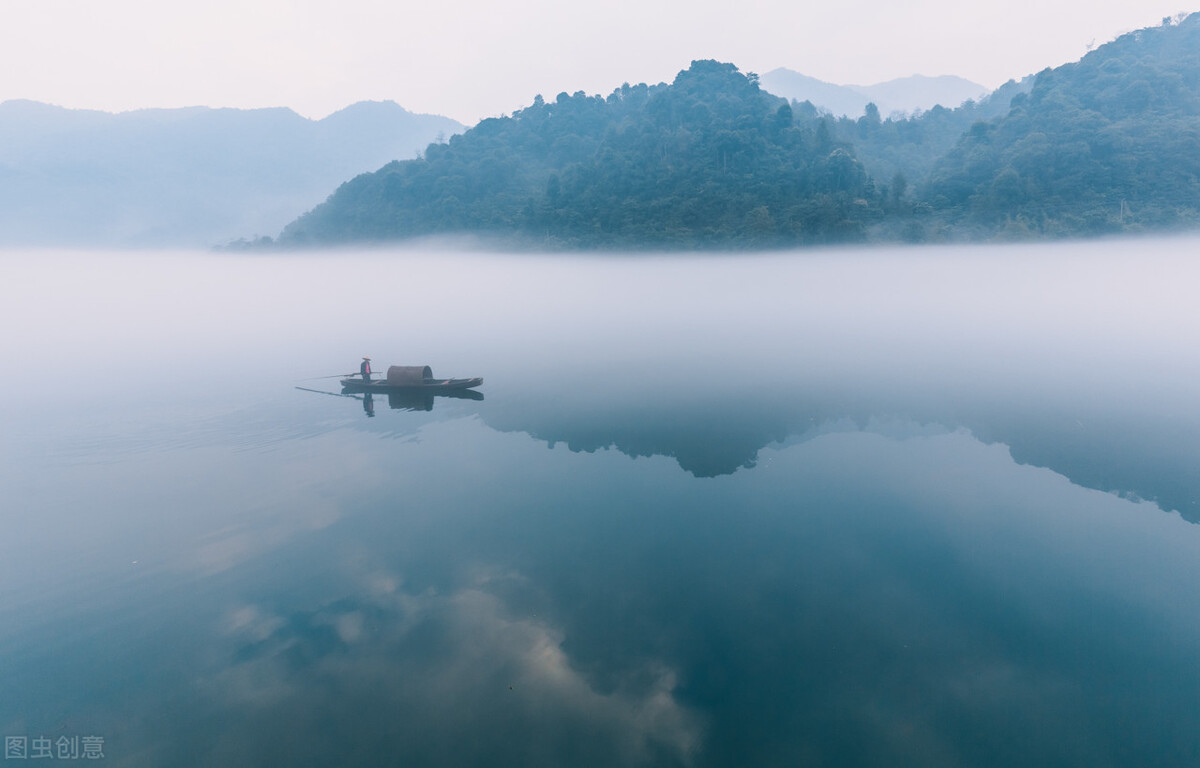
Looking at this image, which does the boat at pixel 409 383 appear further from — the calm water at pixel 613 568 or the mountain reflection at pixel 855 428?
the mountain reflection at pixel 855 428

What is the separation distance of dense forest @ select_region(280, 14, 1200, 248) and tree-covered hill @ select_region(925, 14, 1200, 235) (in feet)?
1.14

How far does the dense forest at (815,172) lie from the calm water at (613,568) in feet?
312

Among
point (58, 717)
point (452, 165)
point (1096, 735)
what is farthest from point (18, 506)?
point (452, 165)

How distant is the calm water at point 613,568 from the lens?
407 inches

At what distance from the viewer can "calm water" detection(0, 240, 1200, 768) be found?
407 inches

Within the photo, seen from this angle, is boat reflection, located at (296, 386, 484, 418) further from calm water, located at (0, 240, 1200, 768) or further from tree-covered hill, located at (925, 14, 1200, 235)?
tree-covered hill, located at (925, 14, 1200, 235)

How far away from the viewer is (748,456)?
2422cm

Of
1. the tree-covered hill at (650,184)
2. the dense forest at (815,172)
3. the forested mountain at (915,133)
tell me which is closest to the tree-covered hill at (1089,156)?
the dense forest at (815,172)

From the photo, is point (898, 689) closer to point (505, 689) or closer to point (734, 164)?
point (505, 689)

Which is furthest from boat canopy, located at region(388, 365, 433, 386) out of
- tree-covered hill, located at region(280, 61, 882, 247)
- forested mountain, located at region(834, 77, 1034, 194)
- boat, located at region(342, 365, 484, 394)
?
forested mountain, located at region(834, 77, 1034, 194)

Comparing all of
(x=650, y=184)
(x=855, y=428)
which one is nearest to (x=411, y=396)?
(x=855, y=428)

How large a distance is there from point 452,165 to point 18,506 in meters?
183

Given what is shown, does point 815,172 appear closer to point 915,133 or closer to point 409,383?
point 915,133

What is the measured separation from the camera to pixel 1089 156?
10694 centimetres
